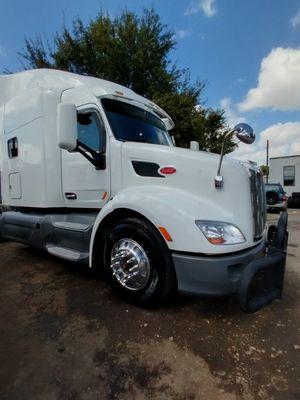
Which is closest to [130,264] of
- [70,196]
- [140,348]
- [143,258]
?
[143,258]

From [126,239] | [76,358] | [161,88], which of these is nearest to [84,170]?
[126,239]

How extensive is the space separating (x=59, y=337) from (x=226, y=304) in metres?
1.81

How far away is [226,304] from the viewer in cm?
320

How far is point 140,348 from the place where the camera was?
96.0 inches

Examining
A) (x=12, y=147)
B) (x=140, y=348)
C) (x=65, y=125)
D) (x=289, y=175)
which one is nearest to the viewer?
(x=140, y=348)

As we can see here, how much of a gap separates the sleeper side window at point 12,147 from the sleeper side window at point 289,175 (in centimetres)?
2360

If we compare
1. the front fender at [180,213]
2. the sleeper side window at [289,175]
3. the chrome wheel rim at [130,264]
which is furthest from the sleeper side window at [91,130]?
the sleeper side window at [289,175]

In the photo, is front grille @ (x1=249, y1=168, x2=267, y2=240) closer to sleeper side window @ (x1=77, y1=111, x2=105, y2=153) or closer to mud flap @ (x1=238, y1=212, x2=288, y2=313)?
mud flap @ (x1=238, y1=212, x2=288, y2=313)

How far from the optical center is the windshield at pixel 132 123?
12.1 ft

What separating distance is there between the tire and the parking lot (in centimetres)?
17

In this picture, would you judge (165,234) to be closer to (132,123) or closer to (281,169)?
(132,123)

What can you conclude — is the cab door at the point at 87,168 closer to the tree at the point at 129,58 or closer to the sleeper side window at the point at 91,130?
the sleeper side window at the point at 91,130

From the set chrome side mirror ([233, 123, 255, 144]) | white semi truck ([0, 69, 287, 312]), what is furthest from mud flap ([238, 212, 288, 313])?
chrome side mirror ([233, 123, 255, 144])

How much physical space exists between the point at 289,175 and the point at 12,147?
23.7 metres
